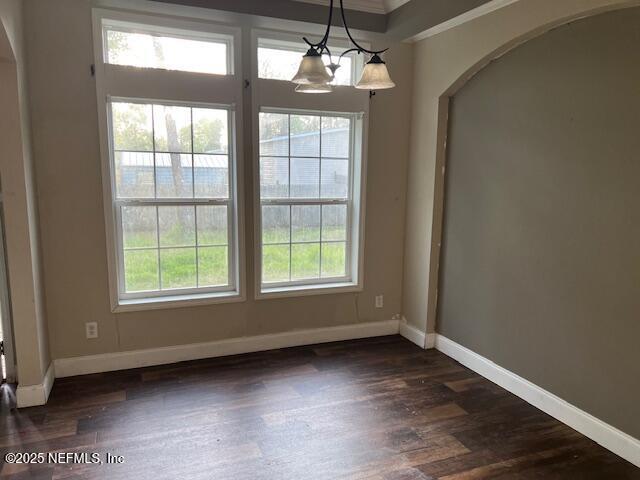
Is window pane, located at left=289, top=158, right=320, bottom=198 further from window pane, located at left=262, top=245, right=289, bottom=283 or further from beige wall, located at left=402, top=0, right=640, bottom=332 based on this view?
beige wall, located at left=402, top=0, right=640, bottom=332

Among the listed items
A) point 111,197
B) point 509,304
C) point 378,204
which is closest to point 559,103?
point 509,304

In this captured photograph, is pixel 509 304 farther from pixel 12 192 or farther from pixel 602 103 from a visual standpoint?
pixel 12 192

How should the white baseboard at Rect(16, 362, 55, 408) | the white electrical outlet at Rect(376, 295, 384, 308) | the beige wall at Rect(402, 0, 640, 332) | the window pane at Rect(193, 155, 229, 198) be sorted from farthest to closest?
the white electrical outlet at Rect(376, 295, 384, 308) < the window pane at Rect(193, 155, 229, 198) < the beige wall at Rect(402, 0, 640, 332) < the white baseboard at Rect(16, 362, 55, 408)

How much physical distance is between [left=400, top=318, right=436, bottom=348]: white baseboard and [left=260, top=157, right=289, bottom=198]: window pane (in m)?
1.62

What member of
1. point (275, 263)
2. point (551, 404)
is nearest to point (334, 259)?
point (275, 263)

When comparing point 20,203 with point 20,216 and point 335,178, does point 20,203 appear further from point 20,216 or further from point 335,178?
point 335,178

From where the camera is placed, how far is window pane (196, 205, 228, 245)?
3.36 metres

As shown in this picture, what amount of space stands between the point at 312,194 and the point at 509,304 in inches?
68.5

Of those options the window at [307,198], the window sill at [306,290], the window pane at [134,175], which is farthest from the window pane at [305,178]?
the window pane at [134,175]

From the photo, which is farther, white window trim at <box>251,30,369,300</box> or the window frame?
white window trim at <box>251,30,369,300</box>

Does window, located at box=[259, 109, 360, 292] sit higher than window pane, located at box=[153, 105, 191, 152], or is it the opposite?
window pane, located at box=[153, 105, 191, 152]

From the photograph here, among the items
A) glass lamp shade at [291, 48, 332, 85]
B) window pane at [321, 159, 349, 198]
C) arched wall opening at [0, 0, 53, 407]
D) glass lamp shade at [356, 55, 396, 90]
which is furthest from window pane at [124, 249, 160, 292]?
glass lamp shade at [356, 55, 396, 90]

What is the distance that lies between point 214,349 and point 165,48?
2.30 meters

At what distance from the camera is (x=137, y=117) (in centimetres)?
310
